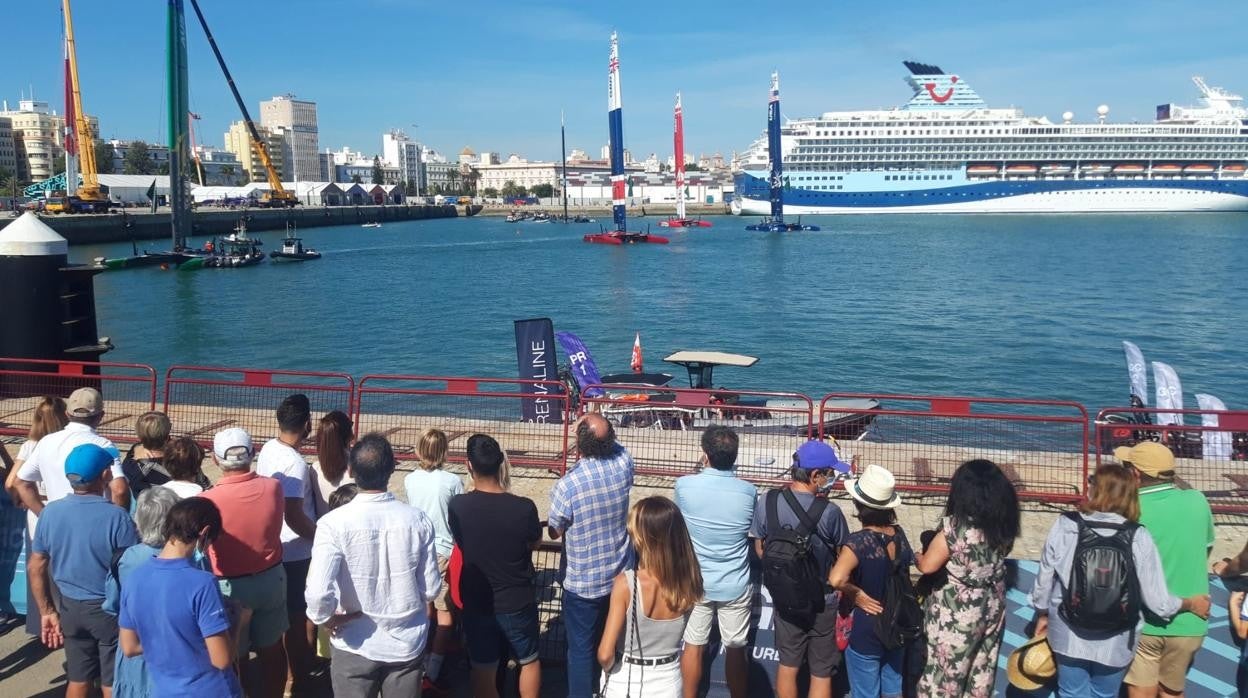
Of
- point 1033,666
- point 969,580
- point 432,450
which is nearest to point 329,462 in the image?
point 432,450

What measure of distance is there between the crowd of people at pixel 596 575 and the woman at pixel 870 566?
10 millimetres

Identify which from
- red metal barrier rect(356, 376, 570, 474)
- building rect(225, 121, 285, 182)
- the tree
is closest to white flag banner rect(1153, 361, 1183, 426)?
red metal barrier rect(356, 376, 570, 474)

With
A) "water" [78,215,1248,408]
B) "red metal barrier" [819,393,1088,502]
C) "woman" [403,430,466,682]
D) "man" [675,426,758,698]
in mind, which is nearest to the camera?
"man" [675,426,758,698]

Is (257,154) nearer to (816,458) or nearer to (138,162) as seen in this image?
(138,162)

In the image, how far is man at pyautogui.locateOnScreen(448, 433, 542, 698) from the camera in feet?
12.1

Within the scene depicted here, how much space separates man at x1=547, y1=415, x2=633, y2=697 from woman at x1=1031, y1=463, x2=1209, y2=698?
174 cm

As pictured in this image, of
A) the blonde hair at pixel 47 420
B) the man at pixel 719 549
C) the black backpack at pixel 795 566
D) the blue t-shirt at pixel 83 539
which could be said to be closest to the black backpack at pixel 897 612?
the black backpack at pixel 795 566

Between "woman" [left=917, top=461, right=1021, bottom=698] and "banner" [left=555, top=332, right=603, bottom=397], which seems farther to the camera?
"banner" [left=555, top=332, right=603, bottom=397]

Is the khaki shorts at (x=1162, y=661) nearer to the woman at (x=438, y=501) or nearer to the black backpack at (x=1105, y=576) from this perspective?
the black backpack at (x=1105, y=576)

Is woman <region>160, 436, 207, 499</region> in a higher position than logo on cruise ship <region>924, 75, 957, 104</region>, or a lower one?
lower

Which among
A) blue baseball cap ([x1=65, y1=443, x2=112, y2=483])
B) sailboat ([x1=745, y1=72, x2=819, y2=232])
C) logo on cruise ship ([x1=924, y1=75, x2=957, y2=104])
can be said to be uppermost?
logo on cruise ship ([x1=924, y1=75, x2=957, y2=104])

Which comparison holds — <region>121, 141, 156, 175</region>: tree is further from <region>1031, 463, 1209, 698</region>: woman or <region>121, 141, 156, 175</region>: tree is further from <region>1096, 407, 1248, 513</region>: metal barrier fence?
<region>1031, 463, 1209, 698</region>: woman

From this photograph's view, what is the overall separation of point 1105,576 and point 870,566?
852 millimetres

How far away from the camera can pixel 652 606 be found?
3.34 metres
